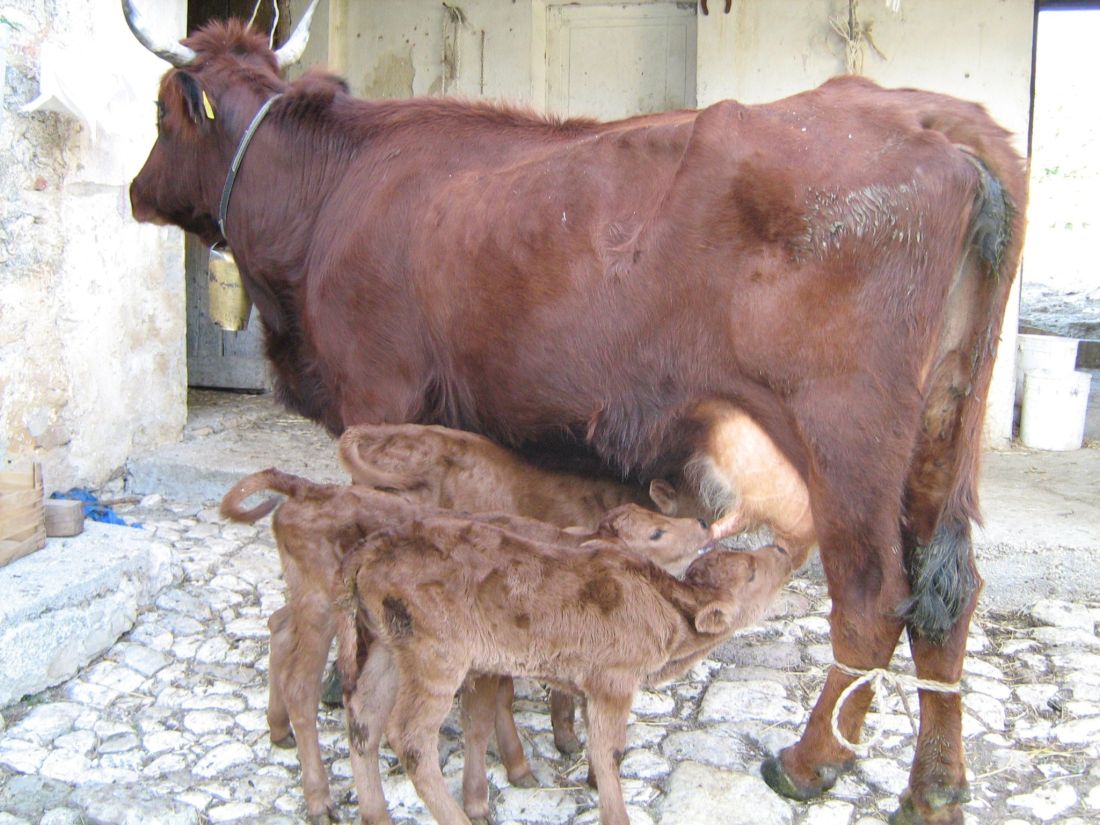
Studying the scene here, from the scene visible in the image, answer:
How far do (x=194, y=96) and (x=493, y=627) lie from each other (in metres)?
2.78

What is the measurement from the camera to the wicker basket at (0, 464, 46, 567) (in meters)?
4.57

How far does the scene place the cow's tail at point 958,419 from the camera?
3.33 metres

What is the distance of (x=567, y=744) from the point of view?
3867mm

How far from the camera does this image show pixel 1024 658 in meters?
4.74

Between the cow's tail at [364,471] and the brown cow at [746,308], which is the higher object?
the brown cow at [746,308]

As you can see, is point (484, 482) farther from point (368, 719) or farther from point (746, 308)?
point (746, 308)

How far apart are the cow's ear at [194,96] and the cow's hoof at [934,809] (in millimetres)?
3705

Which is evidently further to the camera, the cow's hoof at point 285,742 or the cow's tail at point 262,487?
the cow's hoof at point 285,742

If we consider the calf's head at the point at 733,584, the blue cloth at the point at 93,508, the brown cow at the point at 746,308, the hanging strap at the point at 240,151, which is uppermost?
the hanging strap at the point at 240,151

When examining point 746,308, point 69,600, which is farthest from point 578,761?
point 69,600

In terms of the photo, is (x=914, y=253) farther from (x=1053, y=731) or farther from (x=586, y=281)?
(x=1053, y=731)

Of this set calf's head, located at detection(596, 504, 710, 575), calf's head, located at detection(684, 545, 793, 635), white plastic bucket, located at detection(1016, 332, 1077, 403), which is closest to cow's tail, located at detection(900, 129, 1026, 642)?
calf's head, located at detection(684, 545, 793, 635)

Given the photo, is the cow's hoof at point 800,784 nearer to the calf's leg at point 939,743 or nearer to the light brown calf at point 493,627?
the calf's leg at point 939,743

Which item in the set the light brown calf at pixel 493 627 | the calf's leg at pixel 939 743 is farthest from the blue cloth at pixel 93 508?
the calf's leg at pixel 939 743
